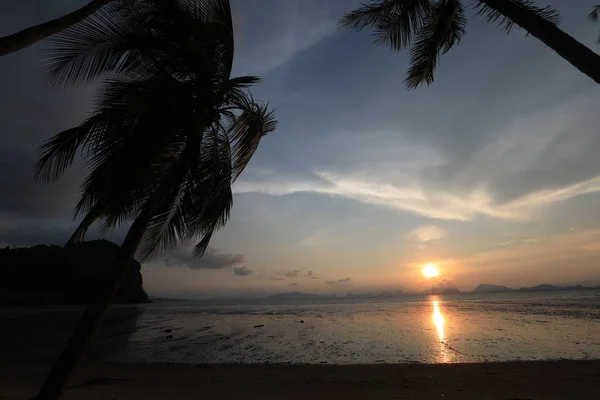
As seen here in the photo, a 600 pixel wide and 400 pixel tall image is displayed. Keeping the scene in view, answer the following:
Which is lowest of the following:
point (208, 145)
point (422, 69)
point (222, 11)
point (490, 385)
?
point (490, 385)

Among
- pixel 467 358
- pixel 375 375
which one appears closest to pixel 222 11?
pixel 375 375

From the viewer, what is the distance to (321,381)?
11359 millimetres

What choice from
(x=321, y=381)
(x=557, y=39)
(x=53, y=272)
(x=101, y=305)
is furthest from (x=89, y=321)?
(x=53, y=272)

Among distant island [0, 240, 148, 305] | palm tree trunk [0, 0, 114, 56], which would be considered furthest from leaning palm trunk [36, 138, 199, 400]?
distant island [0, 240, 148, 305]

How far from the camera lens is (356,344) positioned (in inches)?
773

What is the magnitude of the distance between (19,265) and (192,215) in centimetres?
12023

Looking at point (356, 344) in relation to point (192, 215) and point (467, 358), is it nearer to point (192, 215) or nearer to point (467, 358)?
point (467, 358)

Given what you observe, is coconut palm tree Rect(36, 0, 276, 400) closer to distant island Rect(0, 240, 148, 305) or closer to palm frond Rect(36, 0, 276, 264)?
palm frond Rect(36, 0, 276, 264)

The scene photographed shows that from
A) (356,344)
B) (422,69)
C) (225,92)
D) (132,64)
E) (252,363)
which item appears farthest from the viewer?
(356,344)

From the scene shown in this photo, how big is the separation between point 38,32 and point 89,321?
10.2 ft

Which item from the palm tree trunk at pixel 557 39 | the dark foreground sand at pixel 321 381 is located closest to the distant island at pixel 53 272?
the dark foreground sand at pixel 321 381

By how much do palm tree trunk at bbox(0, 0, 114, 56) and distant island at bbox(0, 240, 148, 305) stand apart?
333 ft

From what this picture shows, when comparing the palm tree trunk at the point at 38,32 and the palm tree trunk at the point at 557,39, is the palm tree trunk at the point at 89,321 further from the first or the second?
the palm tree trunk at the point at 557,39

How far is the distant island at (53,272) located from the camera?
95125 millimetres
